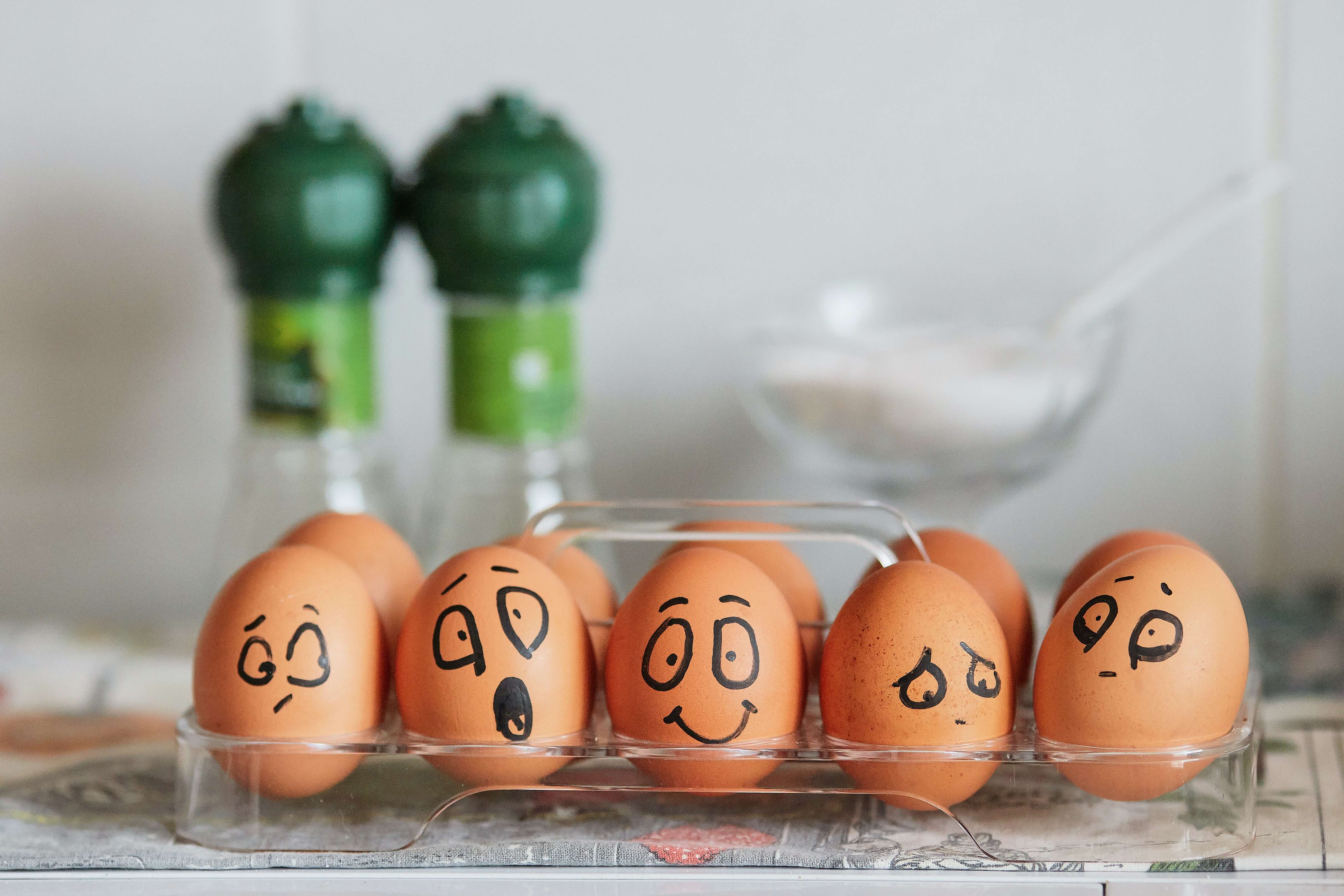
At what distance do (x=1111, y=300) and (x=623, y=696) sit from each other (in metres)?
0.45

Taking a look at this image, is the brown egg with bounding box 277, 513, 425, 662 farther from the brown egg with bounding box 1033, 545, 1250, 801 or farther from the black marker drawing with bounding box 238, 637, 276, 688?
the brown egg with bounding box 1033, 545, 1250, 801

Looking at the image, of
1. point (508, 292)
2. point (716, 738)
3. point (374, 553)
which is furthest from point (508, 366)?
point (716, 738)

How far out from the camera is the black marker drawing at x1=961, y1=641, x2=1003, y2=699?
0.37m

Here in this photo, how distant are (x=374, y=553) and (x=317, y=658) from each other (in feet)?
0.24

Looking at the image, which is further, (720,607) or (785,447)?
(785,447)

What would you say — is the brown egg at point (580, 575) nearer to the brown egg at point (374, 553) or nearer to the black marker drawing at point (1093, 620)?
the brown egg at point (374, 553)

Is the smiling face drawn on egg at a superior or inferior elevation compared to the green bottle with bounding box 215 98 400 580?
inferior

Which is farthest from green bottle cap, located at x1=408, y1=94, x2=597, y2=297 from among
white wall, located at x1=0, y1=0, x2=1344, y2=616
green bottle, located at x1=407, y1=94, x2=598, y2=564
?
white wall, located at x1=0, y1=0, x2=1344, y2=616

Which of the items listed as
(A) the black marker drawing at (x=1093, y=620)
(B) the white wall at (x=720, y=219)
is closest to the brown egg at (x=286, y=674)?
(A) the black marker drawing at (x=1093, y=620)

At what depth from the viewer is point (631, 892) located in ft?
1.22

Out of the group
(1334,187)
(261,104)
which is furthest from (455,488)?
(1334,187)

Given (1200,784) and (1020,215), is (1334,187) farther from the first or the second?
(1200,784)

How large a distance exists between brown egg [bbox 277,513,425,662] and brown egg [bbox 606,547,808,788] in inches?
3.5

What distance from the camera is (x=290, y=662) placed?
376 mm
